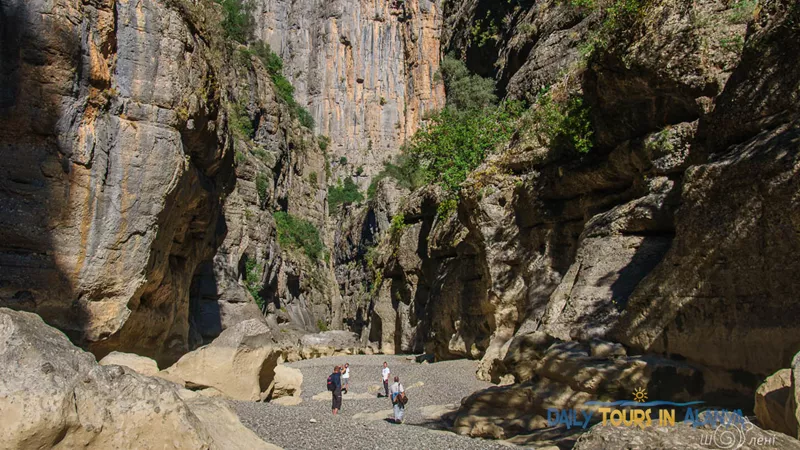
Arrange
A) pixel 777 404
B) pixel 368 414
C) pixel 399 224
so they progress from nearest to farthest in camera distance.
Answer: pixel 777 404 → pixel 368 414 → pixel 399 224

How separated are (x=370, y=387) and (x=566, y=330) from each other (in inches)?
369

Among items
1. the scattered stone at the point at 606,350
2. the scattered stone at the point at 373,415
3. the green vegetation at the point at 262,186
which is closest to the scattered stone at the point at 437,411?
the scattered stone at the point at 373,415

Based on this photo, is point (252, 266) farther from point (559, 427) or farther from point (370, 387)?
point (559, 427)

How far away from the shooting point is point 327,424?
28.2 ft

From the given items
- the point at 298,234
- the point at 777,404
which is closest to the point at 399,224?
the point at 298,234

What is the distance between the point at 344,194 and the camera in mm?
73250

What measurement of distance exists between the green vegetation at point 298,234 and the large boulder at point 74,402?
40.0m

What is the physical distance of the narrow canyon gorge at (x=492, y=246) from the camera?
5203 mm

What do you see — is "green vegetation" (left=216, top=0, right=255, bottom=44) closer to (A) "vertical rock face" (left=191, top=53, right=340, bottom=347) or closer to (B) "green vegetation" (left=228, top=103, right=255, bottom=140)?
(A) "vertical rock face" (left=191, top=53, right=340, bottom=347)

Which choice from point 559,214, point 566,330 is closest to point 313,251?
point 559,214

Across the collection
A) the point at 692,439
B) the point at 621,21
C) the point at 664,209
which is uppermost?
the point at 621,21

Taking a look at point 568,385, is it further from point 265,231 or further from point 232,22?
point 232,22

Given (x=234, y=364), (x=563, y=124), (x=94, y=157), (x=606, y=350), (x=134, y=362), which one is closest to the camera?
(x=606, y=350)

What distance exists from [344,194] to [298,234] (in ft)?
77.1
